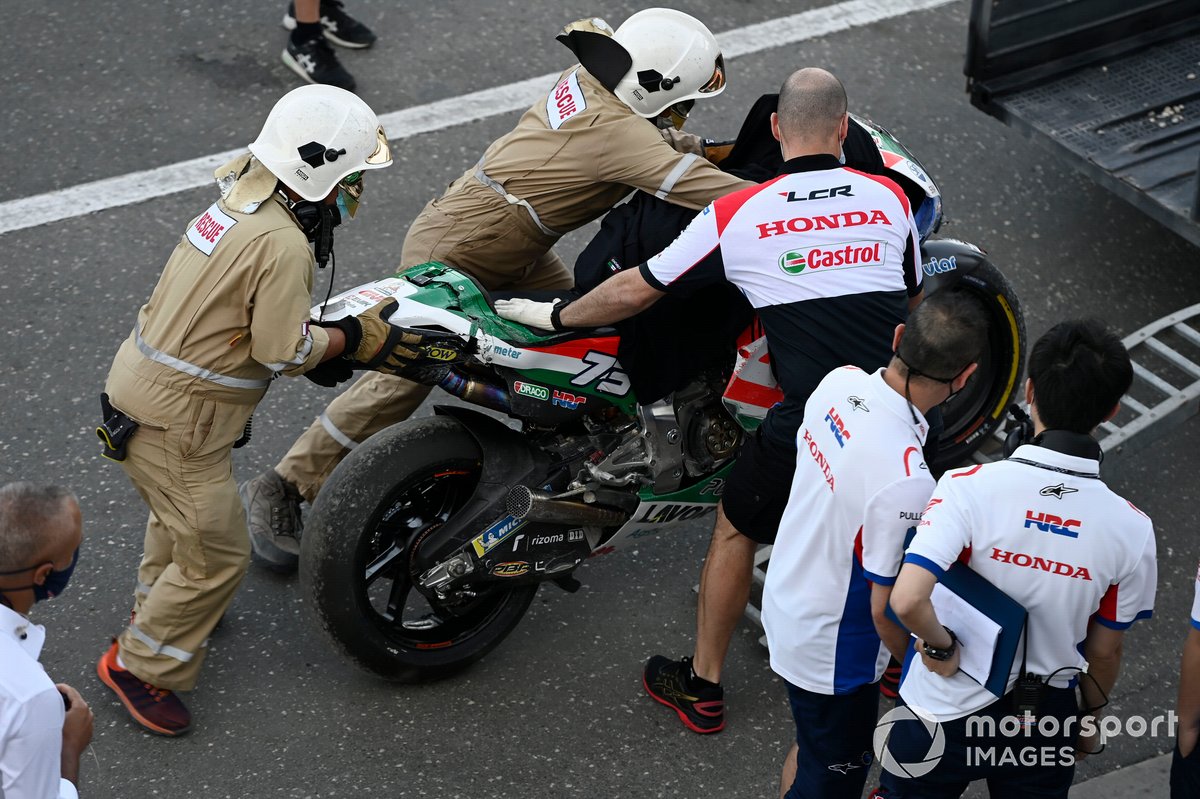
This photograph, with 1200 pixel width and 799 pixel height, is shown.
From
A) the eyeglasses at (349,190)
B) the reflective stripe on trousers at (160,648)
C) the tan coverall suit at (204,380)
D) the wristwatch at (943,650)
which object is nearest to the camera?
the wristwatch at (943,650)

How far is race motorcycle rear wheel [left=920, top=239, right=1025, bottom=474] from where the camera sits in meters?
5.10

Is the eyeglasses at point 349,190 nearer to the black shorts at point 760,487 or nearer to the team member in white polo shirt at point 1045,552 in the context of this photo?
the black shorts at point 760,487

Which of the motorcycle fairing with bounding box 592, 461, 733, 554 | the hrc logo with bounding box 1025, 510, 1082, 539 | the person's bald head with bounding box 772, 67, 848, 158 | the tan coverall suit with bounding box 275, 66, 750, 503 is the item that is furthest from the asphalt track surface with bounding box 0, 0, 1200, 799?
the person's bald head with bounding box 772, 67, 848, 158

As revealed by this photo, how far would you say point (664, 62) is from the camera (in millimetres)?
4500

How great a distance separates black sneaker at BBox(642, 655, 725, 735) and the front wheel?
0.49 metres

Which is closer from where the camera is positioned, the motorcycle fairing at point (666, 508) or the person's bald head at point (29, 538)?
the person's bald head at point (29, 538)

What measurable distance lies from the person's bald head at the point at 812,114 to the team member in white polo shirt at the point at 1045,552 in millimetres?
1066

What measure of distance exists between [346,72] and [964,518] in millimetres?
5138

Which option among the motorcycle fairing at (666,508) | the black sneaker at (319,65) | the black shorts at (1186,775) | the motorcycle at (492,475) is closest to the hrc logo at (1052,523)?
the black shorts at (1186,775)

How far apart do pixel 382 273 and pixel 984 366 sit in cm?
261

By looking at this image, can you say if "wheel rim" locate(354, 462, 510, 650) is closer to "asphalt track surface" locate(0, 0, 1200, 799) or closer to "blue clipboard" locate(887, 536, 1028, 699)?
"asphalt track surface" locate(0, 0, 1200, 799)

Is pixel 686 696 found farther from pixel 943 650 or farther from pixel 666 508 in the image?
pixel 943 650

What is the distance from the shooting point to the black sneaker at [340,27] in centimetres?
763

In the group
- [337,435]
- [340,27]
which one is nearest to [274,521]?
[337,435]
